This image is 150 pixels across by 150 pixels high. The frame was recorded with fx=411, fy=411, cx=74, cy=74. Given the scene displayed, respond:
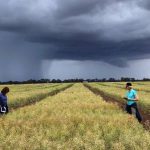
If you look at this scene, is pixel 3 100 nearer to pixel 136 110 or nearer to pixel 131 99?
pixel 131 99

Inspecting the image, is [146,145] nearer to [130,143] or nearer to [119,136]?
[130,143]

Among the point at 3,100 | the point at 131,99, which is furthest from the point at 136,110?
the point at 3,100

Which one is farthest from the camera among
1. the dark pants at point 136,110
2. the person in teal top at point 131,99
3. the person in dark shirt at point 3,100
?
the dark pants at point 136,110

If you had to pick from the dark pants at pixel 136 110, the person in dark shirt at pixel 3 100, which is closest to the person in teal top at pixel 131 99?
the dark pants at pixel 136 110

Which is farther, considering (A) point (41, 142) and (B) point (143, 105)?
(B) point (143, 105)

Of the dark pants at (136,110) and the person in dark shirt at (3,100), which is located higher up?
the person in dark shirt at (3,100)

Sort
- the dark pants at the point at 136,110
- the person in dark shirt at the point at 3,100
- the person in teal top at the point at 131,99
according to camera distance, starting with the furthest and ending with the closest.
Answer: the dark pants at the point at 136,110 < the person in teal top at the point at 131,99 < the person in dark shirt at the point at 3,100

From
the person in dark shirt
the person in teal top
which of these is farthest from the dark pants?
the person in dark shirt

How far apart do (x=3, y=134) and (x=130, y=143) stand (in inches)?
177

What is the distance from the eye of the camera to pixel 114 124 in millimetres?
16188

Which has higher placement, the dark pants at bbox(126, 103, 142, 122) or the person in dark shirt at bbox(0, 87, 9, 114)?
the person in dark shirt at bbox(0, 87, 9, 114)

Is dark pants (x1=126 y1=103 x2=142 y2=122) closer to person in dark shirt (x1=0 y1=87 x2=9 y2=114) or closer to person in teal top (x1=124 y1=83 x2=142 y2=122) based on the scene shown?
person in teal top (x1=124 y1=83 x2=142 y2=122)

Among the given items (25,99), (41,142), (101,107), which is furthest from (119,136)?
(25,99)

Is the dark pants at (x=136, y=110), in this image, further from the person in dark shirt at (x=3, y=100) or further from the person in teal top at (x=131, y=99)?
the person in dark shirt at (x=3, y=100)
